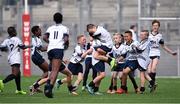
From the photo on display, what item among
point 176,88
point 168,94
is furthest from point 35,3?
point 168,94

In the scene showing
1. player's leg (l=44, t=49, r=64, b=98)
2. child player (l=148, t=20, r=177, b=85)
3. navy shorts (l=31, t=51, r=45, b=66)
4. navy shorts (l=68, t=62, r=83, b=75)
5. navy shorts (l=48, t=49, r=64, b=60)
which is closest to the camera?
player's leg (l=44, t=49, r=64, b=98)

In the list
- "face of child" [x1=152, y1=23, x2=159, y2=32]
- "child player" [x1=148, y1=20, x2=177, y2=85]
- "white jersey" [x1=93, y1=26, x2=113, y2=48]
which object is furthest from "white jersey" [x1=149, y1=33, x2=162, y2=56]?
"white jersey" [x1=93, y1=26, x2=113, y2=48]

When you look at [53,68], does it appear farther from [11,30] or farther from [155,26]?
[155,26]

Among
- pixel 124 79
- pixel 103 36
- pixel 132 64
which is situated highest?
pixel 103 36

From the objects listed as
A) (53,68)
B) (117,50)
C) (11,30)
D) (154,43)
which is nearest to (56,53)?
(53,68)

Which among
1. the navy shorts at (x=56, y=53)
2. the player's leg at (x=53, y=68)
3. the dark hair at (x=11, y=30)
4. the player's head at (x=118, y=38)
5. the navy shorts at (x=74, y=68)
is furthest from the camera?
the navy shorts at (x=74, y=68)

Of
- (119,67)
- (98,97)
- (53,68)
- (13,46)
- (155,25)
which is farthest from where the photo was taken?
(155,25)

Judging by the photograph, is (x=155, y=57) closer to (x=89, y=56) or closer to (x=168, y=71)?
(x=89, y=56)

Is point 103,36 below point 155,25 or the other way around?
below

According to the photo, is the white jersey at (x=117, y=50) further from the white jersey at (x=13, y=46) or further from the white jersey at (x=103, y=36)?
the white jersey at (x=13, y=46)

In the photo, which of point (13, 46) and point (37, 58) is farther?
point (13, 46)

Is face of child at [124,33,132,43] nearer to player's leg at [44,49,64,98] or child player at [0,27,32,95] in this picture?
child player at [0,27,32,95]

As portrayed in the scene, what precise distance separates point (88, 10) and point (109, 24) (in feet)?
3.46

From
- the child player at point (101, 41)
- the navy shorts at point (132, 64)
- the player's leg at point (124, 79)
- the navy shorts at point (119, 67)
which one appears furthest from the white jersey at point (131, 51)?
the child player at point (101, 41)
